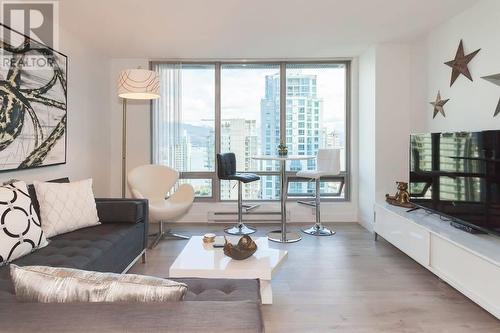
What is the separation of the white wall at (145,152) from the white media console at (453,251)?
55.7 inches

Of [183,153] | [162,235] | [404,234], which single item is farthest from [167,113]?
[404,234]

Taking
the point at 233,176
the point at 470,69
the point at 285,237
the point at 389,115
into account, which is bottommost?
the point at 285,237

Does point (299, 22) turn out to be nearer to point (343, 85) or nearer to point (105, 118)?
point (343, 85)

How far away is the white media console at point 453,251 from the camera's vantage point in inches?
82.5

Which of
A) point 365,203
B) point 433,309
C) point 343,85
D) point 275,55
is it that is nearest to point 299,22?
point 275,55

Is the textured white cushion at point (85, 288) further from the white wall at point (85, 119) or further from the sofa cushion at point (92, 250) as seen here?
the white wall at point (85, 119)

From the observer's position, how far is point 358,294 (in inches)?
98.5

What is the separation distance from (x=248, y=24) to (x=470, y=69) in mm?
2278

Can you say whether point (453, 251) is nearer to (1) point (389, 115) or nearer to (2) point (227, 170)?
(1) point (389, 115)

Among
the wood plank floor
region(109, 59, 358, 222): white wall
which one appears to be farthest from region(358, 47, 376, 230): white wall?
the wood plank floor

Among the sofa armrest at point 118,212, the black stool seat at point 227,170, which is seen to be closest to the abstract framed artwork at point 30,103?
the sofa armrest at point 118,212

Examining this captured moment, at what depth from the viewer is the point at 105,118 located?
4.73 m

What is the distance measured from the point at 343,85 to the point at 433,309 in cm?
352
